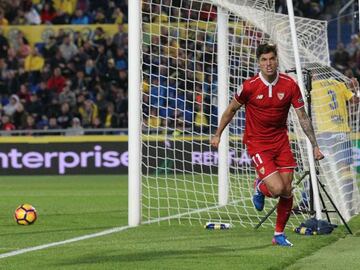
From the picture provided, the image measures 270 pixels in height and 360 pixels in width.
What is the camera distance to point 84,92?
2898cm

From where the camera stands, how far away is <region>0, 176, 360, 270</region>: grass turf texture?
9453 millimetres

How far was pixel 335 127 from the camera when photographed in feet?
49.5

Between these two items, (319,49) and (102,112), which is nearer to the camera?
(319,49)

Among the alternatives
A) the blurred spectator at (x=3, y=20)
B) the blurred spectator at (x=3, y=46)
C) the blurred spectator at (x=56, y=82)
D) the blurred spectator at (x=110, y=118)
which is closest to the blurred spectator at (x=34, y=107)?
the blurred spectator at (x=56, y=82)

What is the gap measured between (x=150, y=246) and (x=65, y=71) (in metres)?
19.1

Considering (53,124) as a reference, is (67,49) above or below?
above

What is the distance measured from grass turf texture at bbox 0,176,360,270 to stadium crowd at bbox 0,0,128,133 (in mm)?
11633

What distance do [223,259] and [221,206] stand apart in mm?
7051

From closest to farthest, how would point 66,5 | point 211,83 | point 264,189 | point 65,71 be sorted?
point 264,189 → point 211,83 → point 65,71 → point 66,5

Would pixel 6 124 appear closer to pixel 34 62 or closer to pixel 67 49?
pixel 34 62

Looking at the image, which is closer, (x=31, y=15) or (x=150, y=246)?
(x=150, y=246)

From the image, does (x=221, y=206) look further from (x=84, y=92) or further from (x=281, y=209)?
(x=84, y=92)

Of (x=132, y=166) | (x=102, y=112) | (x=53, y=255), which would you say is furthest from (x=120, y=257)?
(x=102, y=112)

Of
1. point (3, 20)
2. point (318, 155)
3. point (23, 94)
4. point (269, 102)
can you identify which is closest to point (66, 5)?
point (3, 20)
